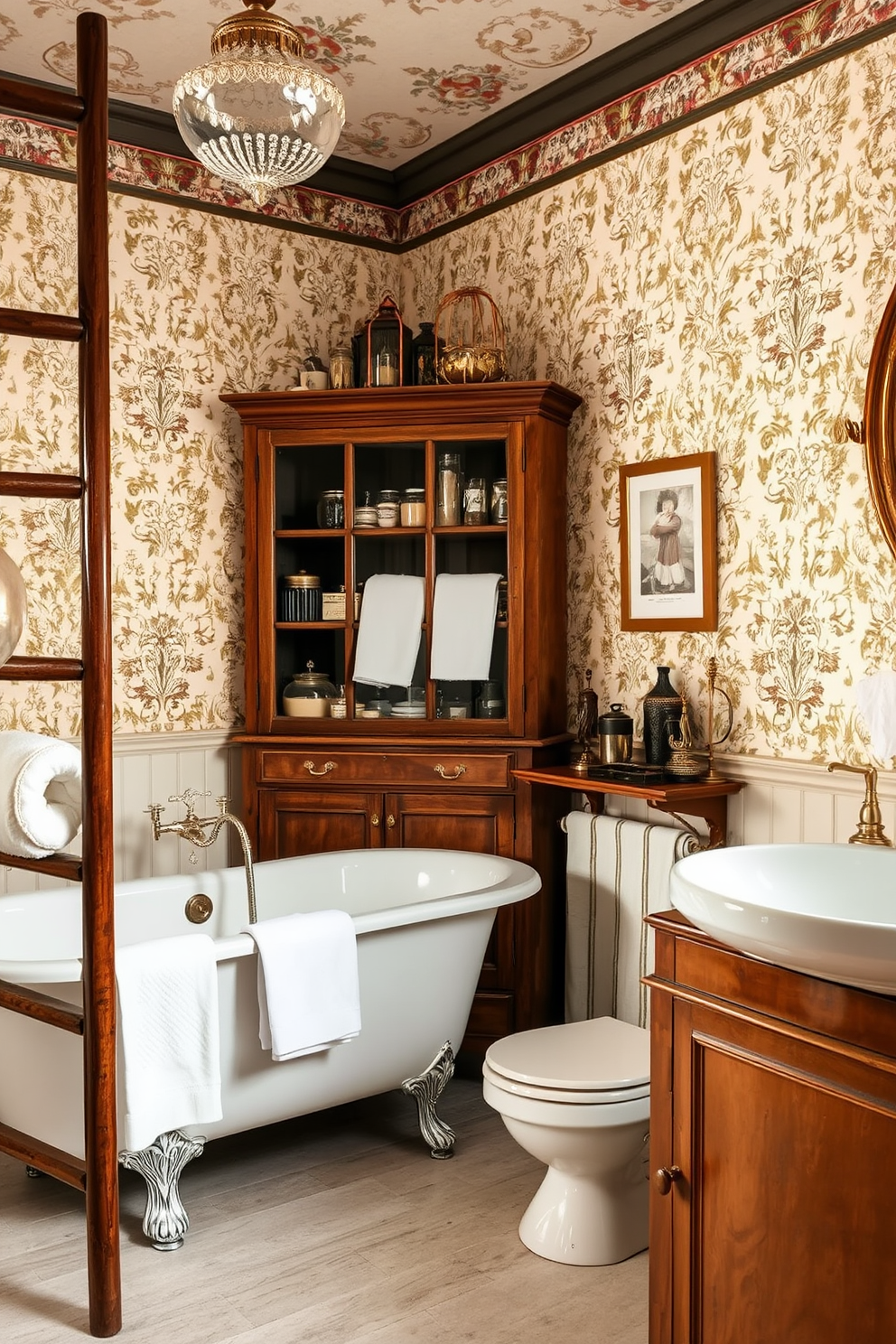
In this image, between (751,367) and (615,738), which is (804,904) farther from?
(751,367)

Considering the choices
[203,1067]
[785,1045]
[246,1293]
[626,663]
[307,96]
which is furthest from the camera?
[626,663]

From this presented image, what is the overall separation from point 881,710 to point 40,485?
1.75 metres

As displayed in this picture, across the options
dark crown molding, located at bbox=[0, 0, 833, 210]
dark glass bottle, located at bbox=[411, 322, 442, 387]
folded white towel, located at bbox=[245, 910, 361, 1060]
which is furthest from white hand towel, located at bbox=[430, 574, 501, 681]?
dark crown molding, located at bbox=[0, 0, 833, 210]

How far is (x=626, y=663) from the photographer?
3434 millimetres

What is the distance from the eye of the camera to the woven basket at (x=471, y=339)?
11.6 ft

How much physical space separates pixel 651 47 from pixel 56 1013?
2853 millimetres

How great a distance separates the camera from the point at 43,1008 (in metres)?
2.15

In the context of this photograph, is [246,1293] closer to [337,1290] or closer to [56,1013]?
[337,1290]

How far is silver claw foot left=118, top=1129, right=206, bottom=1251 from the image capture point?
98.5 inches

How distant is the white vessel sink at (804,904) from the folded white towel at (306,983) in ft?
3.47

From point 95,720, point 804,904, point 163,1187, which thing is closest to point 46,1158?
point 163,1187

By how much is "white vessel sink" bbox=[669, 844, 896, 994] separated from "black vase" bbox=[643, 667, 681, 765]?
1.17 m

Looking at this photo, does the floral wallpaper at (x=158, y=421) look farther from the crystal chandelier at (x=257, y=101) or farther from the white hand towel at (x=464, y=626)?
the crystal chandelier at (x=257, y=101)

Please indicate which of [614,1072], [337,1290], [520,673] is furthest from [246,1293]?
[520,673]
